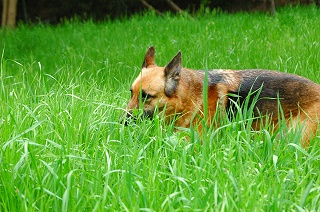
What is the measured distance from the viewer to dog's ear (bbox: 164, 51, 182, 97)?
498cm

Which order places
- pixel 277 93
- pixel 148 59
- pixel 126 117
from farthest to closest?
pixel 148 59
pixel 277 93
pixel 126 117

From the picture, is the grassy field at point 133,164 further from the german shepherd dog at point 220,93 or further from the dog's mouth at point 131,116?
the german shepherd dog at point 220,93

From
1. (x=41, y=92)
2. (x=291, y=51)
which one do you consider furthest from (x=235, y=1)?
(x=41, y=92)

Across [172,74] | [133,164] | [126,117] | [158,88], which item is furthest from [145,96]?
[133,164]

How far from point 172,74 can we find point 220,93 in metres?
0.43

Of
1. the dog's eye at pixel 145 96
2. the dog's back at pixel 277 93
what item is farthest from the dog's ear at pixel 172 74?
the dog's back at pixel 277 93

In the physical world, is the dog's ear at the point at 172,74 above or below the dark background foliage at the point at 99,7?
above

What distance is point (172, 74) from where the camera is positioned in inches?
198

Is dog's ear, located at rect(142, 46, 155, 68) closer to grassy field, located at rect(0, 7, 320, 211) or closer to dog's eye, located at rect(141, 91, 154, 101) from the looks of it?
grassy field, located at rect(0, 7, 320, 211)

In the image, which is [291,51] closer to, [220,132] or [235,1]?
[220,132]

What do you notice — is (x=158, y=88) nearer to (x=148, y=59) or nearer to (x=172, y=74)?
(x=172, y=74)

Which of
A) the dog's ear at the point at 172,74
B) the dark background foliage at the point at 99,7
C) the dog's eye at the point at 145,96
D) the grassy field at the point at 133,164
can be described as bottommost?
the dark background foliage at the point at 99,7

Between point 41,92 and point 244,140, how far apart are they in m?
2.55

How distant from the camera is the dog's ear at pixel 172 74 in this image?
4.98 m
